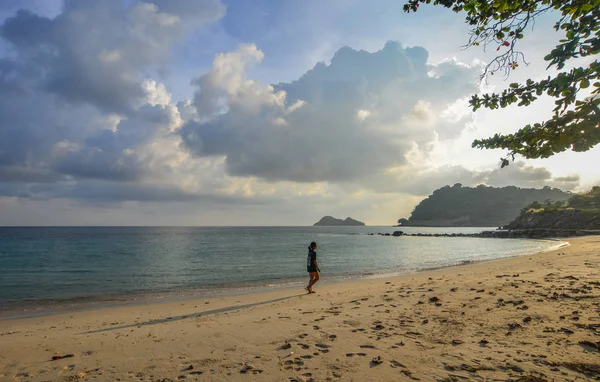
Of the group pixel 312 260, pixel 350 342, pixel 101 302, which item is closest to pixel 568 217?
pixel 312 260

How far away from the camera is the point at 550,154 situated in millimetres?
5105

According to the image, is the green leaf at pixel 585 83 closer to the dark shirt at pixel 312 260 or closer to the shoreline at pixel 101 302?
the dark shirt at pixel 312 260

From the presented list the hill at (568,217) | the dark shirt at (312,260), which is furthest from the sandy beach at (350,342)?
the hill at (568,217)

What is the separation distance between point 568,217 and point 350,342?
103 m

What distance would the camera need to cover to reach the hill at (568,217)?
253 ft

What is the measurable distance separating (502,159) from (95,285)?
27424mm

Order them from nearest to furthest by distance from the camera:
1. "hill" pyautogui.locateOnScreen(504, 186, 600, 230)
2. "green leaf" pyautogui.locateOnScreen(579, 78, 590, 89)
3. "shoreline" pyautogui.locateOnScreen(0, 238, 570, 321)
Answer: "green leaf" pyautogui.locateOnScreen(579, 78, 590, 89), "shoreline" pyautogui.locateOnScreen(0, 238, 570, 321), "hill" pyautogui.locateOnScreen(504, 186, 600, 230)

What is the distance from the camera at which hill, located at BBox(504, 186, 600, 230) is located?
7725 cm

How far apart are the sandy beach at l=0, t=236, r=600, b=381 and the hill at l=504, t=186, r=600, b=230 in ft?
276

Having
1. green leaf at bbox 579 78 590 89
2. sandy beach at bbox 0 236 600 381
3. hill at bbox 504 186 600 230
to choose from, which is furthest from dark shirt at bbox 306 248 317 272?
hill at bbox 504 186 600 230

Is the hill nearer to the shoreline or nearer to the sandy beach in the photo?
the sandy beach

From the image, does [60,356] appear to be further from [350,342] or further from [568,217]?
[568,217]

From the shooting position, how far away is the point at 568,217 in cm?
8344

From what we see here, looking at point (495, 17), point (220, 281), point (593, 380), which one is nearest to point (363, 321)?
point (593, 380)
